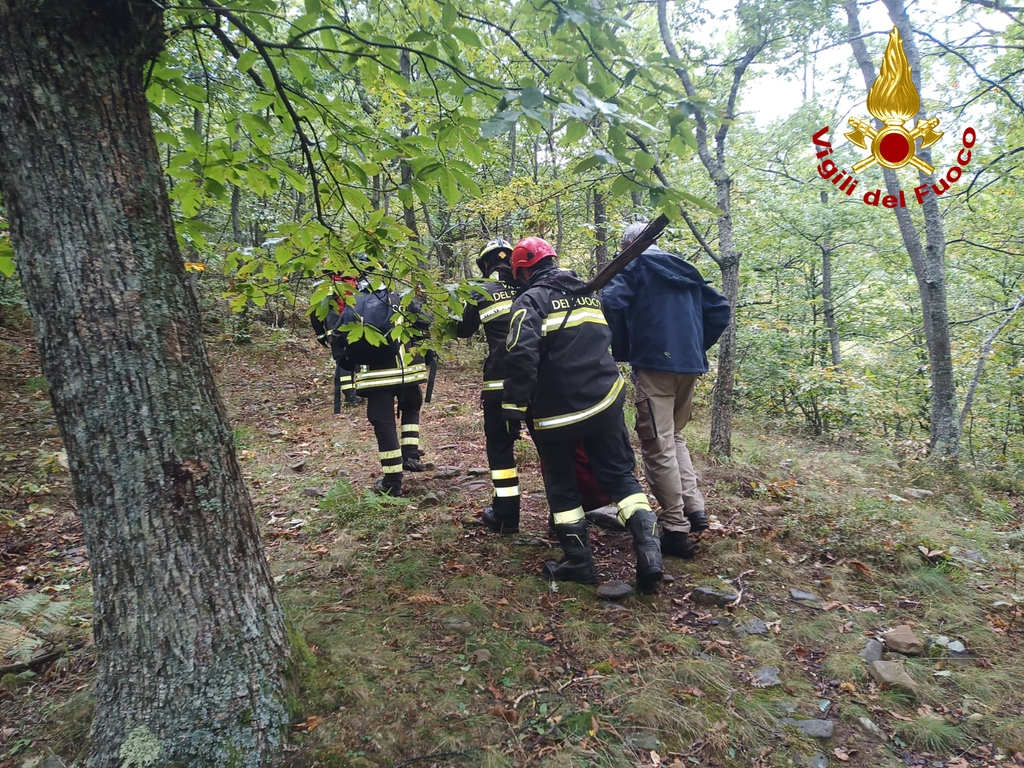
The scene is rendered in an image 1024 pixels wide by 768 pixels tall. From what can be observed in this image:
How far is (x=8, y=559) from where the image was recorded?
4055mm

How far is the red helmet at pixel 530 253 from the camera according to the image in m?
4.08

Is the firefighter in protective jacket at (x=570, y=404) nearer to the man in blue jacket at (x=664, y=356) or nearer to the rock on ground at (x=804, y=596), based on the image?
the man in blue jacket at (x=664, y=356)

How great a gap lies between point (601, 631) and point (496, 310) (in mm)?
2587

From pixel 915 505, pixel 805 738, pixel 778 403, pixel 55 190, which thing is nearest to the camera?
pixel 55 190

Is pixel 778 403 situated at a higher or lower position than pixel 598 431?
lower

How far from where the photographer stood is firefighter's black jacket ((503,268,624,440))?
11.5ft

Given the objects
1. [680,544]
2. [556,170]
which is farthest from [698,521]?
[556,170]

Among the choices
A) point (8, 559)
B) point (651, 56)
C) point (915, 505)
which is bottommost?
point (915, 505)

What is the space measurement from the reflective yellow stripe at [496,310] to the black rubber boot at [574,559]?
184 cm

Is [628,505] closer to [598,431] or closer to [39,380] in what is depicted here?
[598,431]

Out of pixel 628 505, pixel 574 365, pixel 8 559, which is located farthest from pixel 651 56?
pixel 8 559

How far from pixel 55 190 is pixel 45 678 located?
8.07 feet

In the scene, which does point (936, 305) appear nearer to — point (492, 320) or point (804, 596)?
point (804, 596)

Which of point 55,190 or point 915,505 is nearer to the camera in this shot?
point 55,190
